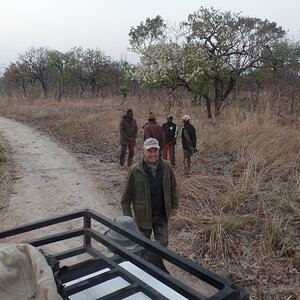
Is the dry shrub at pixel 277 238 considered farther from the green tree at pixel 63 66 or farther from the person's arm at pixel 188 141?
the green tree at pixel 63 66

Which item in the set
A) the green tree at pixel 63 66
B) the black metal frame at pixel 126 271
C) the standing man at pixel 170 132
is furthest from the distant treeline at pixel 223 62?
the green tree at pixel 63 66

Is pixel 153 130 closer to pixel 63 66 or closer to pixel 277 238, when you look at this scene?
pixel 277 238

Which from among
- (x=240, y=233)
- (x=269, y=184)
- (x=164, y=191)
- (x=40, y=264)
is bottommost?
(x=240, y=233)

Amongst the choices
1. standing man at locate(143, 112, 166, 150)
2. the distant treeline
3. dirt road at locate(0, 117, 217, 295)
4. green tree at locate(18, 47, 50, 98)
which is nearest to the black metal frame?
dirt road at locate(0, 117, 217, 295)

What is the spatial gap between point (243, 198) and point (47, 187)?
4.15 m

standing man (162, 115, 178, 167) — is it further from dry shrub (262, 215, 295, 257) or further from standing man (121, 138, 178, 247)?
standing man (121, 138, 178, 247)

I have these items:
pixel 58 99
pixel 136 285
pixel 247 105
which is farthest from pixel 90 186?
pixel 58 99

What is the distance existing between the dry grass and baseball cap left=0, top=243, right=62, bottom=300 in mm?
3117

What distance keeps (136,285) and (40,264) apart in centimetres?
59

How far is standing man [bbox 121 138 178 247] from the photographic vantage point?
3.64 metres

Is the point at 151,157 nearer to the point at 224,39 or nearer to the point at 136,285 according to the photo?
the point at 136,285

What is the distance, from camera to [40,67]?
2988cm

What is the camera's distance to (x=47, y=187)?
7246 millimetres

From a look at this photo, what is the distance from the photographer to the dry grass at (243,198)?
4.26 meters
